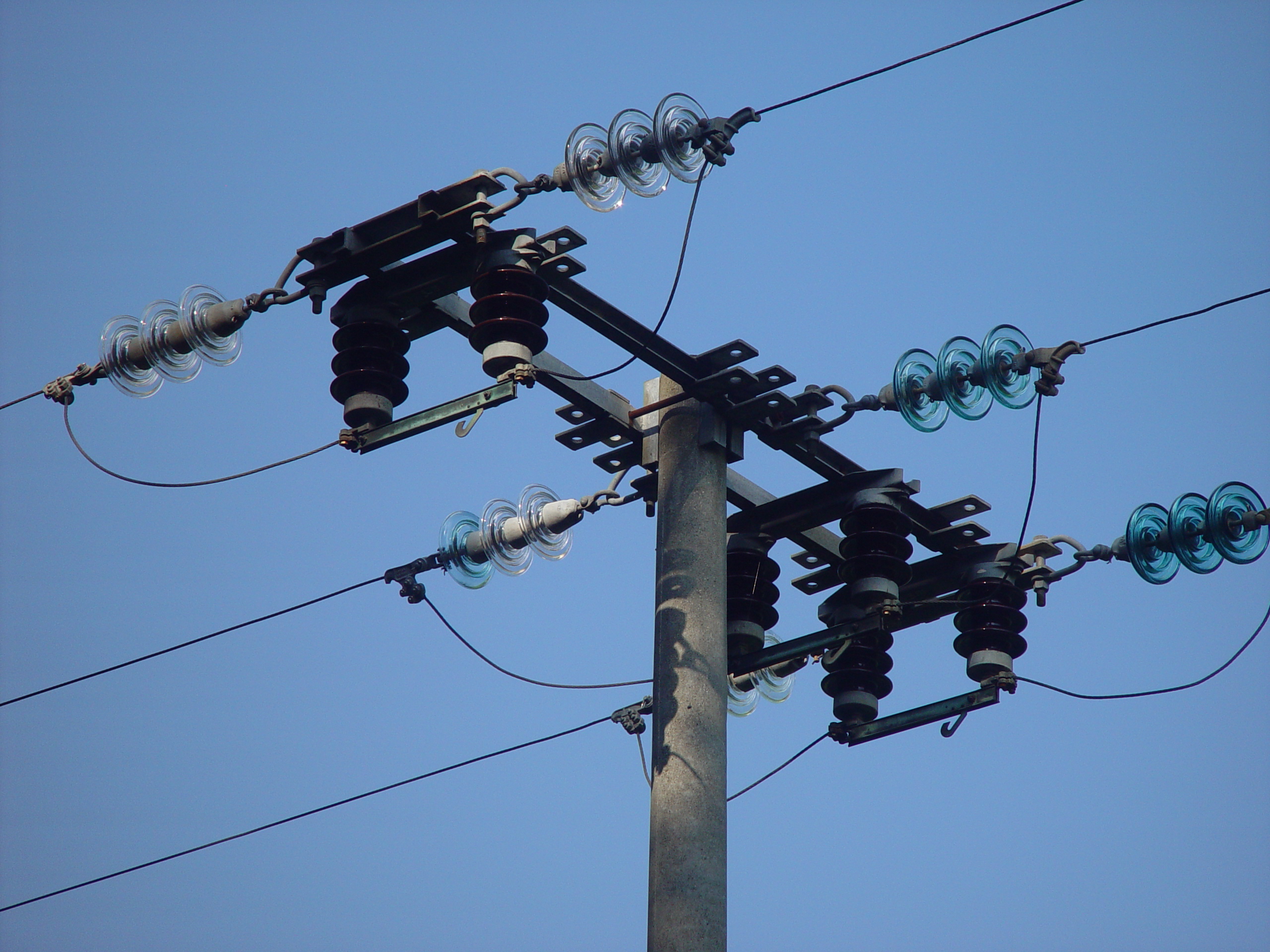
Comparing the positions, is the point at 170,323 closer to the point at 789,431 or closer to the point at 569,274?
the point at 569,274

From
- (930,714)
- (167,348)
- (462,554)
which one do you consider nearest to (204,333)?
(167,348)

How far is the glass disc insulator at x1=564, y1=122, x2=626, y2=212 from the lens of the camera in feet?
27.6

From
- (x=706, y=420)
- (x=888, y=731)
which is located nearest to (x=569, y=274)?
(x=706, y=420)

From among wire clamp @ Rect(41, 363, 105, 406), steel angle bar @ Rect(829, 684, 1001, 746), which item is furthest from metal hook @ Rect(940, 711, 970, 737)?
wire clamp @ Rect(41, 363, 105, 406)

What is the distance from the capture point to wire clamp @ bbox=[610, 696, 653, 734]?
10.4 metres

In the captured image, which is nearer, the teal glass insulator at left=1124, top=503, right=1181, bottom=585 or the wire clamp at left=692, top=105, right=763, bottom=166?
the wire clamp at left=692, top=105, right=763, bottom=166

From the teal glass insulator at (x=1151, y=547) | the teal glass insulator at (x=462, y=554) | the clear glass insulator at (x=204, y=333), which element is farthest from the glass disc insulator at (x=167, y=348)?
the teal glass insulator at (x=1151, y=547)

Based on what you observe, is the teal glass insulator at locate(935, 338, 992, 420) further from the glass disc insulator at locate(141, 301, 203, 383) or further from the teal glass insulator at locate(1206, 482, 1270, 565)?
the glass disc insulator at locate(141, 301, 203, 383)

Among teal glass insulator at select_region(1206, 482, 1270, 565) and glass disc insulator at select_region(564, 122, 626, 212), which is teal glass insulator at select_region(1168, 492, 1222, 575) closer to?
teal glass insulator at select_region(1206, 482, 1270, 565)

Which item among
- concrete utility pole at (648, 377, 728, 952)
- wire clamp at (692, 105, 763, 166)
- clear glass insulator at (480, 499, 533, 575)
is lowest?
concrete utility pole at (648, 377, 728, 952)

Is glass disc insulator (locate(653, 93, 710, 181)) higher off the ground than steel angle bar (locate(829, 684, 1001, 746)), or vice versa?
glass disc insulator (locate(653, 93, 710, 181))

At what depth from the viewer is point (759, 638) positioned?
32.3 feet

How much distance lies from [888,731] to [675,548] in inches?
72.0

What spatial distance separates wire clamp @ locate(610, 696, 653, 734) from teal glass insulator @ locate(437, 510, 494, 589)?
115cm
